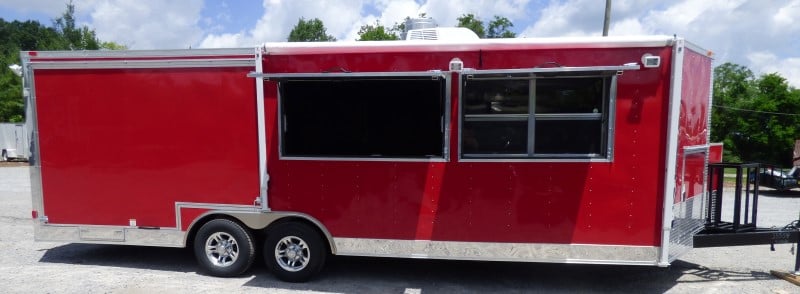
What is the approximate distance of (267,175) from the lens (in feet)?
17.1

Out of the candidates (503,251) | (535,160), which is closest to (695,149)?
(535,160)

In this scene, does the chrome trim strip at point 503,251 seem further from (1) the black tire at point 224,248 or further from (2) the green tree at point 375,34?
(2) the green tree at point 375,34

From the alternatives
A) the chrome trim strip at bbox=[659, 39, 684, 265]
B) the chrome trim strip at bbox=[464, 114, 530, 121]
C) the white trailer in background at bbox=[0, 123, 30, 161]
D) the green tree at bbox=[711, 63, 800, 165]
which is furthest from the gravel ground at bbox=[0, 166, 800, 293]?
the green tree at bbox=[711, 63, 800, 165]

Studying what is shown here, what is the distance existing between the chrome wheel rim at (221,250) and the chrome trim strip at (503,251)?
4.20ft

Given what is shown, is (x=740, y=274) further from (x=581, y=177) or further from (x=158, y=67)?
(x=158, y=67)

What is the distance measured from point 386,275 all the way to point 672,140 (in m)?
3.40

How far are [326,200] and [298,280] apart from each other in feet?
3.25

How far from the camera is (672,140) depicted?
456 centimetres

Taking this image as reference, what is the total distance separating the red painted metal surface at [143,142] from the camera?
17.3 ft

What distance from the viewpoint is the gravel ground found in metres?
5.23

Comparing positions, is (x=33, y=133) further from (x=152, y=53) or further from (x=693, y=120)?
(x=693, y=120)

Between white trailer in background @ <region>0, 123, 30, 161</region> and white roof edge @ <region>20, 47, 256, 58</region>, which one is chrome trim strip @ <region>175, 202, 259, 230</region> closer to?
white roof edge @ <region>20, 47, 256, 58</region>

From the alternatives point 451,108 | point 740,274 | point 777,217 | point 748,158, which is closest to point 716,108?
point 748,158

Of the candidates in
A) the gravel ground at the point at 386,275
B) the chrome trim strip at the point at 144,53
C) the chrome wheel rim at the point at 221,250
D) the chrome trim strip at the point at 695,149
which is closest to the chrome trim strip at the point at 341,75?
the chrome trim strip at the point at 144,53
